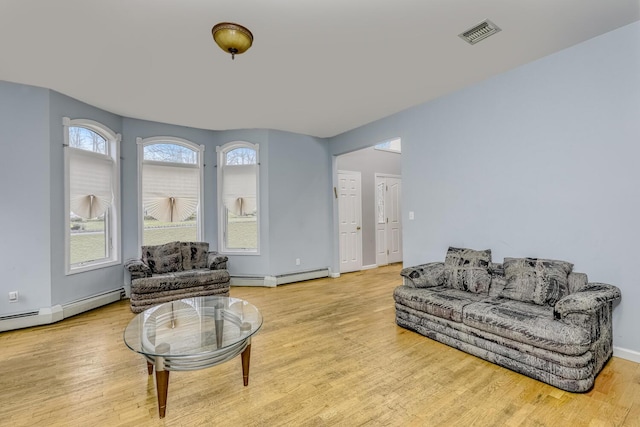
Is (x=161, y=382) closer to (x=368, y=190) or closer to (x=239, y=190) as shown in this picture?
(x=239, y=190)

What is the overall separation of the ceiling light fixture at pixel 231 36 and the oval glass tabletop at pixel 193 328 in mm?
2204

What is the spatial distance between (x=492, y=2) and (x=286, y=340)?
335 cm

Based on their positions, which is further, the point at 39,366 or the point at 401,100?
the point at 401,100

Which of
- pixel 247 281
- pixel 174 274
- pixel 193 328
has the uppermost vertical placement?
pixel 174 274

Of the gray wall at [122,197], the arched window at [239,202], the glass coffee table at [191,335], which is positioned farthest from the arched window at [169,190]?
the glass coffee table at [191,335]

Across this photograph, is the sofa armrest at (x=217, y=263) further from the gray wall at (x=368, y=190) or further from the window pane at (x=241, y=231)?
the gray wall at (x=368, y=190)

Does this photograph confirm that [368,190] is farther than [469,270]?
Yes

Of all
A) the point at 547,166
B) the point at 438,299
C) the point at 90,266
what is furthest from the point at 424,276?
the point at 90,266

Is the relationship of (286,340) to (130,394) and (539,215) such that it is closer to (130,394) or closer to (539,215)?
(130,394)

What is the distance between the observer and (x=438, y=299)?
9.50 feet

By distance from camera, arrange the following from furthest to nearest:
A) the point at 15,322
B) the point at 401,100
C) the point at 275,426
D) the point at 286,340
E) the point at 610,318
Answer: the point at 401,100
the point at 15,322
the point at 286,340
the point at 610,318
the point at 275,426

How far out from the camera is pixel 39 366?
255 cm

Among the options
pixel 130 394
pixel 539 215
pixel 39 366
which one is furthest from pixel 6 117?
pixel 539 215

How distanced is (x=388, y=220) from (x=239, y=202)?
360cm
